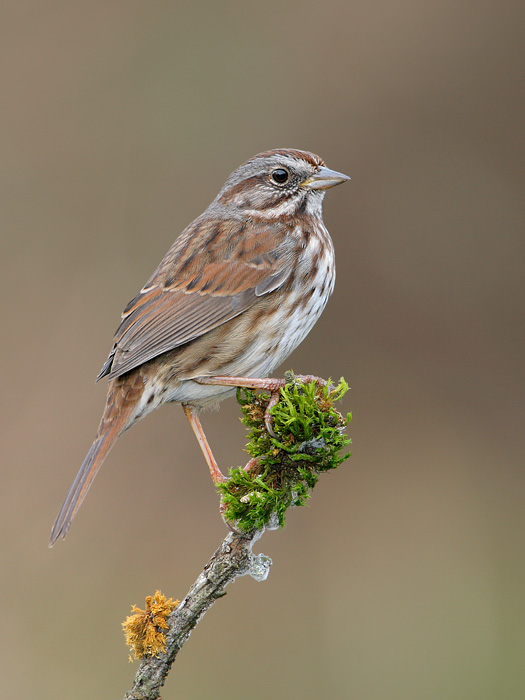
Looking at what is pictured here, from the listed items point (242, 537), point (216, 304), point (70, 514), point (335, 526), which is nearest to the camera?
point (242, 537)

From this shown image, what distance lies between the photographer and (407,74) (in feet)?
22.6

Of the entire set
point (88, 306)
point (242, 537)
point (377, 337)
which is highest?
point (88, 306)

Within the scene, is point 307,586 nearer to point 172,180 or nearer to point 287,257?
point 287,257

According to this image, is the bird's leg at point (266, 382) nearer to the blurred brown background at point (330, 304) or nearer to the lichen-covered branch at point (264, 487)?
the lichen-covered branch at point (264, 487)

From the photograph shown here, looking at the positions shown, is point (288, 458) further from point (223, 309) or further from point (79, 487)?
point (223, 309)

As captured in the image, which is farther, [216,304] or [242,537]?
[216,304]

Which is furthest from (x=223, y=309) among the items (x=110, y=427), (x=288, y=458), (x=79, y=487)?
(x=288, y=458)

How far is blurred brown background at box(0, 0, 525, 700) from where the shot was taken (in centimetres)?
597

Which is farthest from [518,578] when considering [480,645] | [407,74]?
Answer: [407,74]

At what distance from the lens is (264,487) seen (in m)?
2.86

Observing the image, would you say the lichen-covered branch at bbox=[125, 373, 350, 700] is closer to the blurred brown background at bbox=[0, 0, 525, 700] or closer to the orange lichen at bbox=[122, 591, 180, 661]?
the orange lichen at bbox=[122, 591, 180, 661]

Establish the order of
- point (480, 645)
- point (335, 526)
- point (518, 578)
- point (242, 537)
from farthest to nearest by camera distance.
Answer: point (335, 526) → point (518, 578) → point (480, 645) → point (242, 537)

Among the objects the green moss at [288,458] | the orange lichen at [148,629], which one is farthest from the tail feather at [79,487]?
the green moss at [288,458]

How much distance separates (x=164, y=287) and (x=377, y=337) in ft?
9.31
